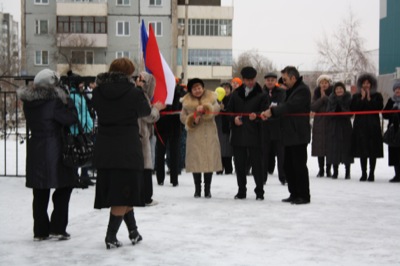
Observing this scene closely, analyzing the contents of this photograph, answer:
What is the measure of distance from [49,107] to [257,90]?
4.35 metres

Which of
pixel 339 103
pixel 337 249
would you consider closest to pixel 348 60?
pixel 339 103

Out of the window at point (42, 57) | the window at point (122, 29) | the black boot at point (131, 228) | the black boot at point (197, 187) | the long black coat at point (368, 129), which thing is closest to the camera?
the black boot at point (131, 228)

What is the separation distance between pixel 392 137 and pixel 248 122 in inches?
170

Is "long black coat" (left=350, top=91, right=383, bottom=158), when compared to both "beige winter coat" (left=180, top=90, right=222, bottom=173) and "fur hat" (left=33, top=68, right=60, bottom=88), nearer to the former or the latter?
"beige winter coat" (left=180, top=90, right=222, bottom=173)

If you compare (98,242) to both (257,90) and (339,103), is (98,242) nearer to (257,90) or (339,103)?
(257,90)

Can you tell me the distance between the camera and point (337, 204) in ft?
34.7

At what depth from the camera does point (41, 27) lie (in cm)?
6725

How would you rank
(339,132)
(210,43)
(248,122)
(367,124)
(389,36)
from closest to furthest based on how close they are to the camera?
1. (248,122)
2. (367,124)
3. (339,132)
4. (389,36)
5. (210,43)

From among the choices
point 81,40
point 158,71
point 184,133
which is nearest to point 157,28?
point 81,40

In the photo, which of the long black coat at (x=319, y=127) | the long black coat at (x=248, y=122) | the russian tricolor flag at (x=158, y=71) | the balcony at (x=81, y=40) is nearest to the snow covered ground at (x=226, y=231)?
the long black coat at (x=248, y=122)

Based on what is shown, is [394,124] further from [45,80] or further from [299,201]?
[45,80]

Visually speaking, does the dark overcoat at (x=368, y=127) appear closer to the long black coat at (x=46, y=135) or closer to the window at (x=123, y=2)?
the long black coat at (x=46, y=135)

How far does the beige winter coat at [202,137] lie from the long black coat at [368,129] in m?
4.03

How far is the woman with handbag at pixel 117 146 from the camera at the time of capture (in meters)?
7.10
